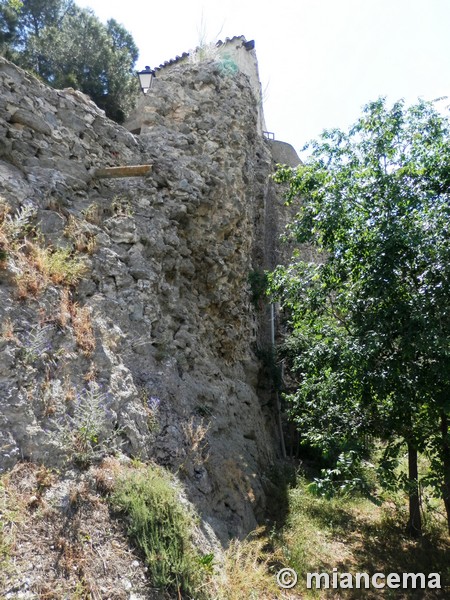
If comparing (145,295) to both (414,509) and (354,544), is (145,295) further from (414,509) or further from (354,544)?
(414,509)

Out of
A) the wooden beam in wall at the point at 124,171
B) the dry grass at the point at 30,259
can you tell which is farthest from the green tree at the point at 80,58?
the dry grass at the point at 30,259

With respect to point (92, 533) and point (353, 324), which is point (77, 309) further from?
point (353, 324)

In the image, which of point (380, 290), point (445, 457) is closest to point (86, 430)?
point (380, 290)

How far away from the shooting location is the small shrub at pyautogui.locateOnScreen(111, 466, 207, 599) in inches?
140

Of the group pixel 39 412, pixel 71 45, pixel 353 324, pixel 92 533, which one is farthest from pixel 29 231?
pixel 71 45

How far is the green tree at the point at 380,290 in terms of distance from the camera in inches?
215

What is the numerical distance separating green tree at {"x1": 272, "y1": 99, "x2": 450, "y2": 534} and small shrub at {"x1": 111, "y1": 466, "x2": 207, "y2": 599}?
2638 millimetres

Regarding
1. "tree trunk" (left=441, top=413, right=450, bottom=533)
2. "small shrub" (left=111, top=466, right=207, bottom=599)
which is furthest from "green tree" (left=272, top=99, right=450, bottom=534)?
"small shrub" (left=111, top=466, right=207, bottom=599)

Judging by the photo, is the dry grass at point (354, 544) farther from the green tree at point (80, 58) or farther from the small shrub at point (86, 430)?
the green tree at point (80, 58)

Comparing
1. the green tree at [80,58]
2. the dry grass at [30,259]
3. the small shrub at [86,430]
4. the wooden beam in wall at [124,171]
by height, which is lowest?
the small shrub at [86,430]

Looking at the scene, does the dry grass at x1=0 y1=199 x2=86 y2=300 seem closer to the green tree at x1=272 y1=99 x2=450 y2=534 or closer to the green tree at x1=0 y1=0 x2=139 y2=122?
the green tree at x1=272 y1=99 x2=450 y2=534

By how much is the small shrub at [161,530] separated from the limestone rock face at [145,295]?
0.53m

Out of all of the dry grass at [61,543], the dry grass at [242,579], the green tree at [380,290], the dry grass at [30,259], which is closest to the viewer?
the dry grass at [61,543]

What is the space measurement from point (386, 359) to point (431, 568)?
2.88m
